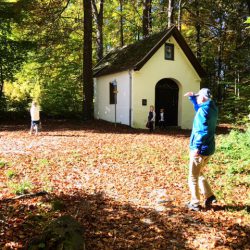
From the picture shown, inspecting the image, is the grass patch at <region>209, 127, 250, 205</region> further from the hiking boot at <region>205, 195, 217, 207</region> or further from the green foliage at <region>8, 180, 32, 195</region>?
the green foliage at <region>8, 180, 32, 195</region>

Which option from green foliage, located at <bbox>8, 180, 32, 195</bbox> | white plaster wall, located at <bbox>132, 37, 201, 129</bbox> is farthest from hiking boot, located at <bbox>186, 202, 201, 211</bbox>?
white plaster wall, located at <bbox>132, 37, 201, 129</bbox>

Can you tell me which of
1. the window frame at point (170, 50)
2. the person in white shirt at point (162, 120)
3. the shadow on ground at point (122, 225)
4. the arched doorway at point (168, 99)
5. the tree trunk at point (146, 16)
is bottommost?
the shadow on ground at point (122, 225)

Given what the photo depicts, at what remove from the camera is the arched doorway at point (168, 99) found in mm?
20656

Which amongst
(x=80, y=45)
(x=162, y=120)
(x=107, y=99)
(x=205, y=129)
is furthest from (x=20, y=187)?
(x=80, y=45)

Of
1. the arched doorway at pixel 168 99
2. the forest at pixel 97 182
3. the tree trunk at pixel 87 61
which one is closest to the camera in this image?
the forest at pixel 97 182

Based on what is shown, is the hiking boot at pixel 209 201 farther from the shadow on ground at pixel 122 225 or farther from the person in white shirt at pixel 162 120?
the person in white shirt at pixel 162 120

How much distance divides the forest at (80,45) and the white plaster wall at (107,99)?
3.46 feet

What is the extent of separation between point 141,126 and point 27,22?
10.6 metres

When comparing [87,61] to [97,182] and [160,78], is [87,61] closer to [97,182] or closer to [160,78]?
[160,78]

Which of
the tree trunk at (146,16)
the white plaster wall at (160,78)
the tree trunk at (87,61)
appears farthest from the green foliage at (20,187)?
the tree trunk at (146,16)

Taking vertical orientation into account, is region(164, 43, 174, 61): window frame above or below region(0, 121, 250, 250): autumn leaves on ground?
above

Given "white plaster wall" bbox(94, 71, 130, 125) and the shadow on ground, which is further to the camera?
"white plaster wall" bbox(94, 71, 130, 125)

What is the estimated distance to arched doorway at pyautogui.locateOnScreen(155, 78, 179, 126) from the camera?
2066 cm

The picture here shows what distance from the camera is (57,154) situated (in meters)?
10.7
